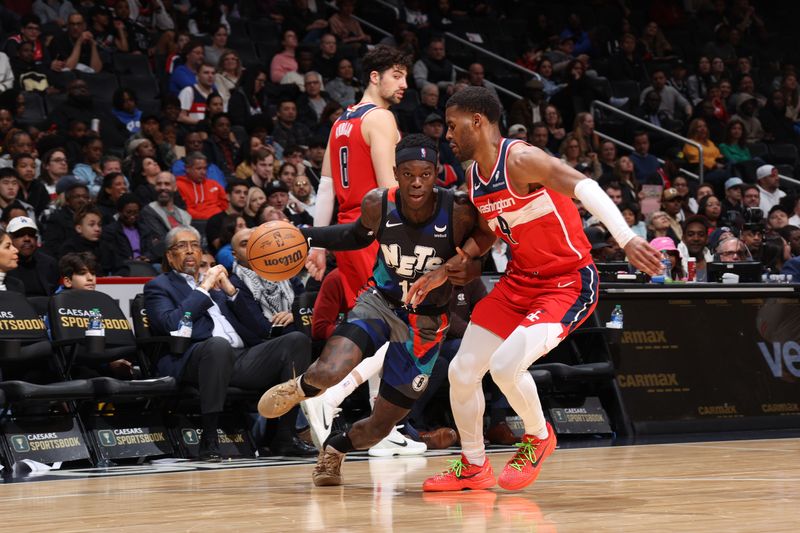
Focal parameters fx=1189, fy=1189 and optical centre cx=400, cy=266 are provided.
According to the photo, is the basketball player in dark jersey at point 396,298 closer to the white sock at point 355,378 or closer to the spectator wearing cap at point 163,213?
the white sock at point 355,378

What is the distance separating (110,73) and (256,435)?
665 centimetres

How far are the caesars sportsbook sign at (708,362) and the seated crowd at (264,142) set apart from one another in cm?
108

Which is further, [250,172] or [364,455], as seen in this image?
[250,172]

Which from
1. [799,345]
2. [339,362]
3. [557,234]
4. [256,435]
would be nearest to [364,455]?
[256,435]

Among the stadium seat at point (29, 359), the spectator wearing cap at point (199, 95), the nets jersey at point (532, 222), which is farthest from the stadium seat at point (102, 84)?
the nets jersey at point (532, 222)

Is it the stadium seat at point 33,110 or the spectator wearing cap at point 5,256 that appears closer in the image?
the spectator wearing cap at point 5,256

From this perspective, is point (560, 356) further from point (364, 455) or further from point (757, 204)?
point (757, 204)

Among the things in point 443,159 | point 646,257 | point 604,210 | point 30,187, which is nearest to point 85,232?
point 30,187

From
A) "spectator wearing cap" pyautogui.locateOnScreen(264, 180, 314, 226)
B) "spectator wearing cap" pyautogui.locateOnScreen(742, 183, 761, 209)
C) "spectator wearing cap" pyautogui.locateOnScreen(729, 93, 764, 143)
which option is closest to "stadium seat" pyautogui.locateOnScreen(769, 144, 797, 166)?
"spectator wearing cap" pyautogui.locateOnScreen(729, 93, 764, 143)

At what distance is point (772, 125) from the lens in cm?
1902

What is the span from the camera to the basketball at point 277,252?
6.07 meters

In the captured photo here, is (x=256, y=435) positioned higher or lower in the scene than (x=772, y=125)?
lower

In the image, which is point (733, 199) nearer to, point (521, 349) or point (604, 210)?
point (521, 349)

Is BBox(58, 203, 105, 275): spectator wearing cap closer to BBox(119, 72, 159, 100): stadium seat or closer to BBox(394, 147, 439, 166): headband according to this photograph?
BBox(119, 72, 159, 100): stadium seat
